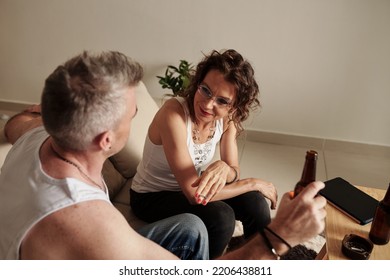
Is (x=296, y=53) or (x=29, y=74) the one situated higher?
(x=296, y=53)

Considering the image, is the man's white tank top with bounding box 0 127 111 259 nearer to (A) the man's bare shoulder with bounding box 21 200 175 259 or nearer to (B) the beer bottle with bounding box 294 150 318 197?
(A) the man's bare shoulder with bounding box 21 200 175 259

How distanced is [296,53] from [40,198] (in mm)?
2419

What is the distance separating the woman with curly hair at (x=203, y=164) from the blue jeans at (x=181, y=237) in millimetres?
128

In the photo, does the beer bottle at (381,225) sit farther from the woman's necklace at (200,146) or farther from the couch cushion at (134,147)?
the couch cushion at (134,147)

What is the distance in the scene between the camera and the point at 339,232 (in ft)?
4.43

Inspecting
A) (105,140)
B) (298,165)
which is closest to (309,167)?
(105,140)

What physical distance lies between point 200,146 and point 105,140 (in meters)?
0.74

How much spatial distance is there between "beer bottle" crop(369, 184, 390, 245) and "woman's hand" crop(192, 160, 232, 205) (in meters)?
0.56

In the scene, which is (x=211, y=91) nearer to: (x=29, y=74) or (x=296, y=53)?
(x=296, y=53)

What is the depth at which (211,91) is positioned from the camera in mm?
1519

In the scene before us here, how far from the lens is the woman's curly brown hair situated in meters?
1.52

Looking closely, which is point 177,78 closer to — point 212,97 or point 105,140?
point 212,97

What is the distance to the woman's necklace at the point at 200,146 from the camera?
1616mm
